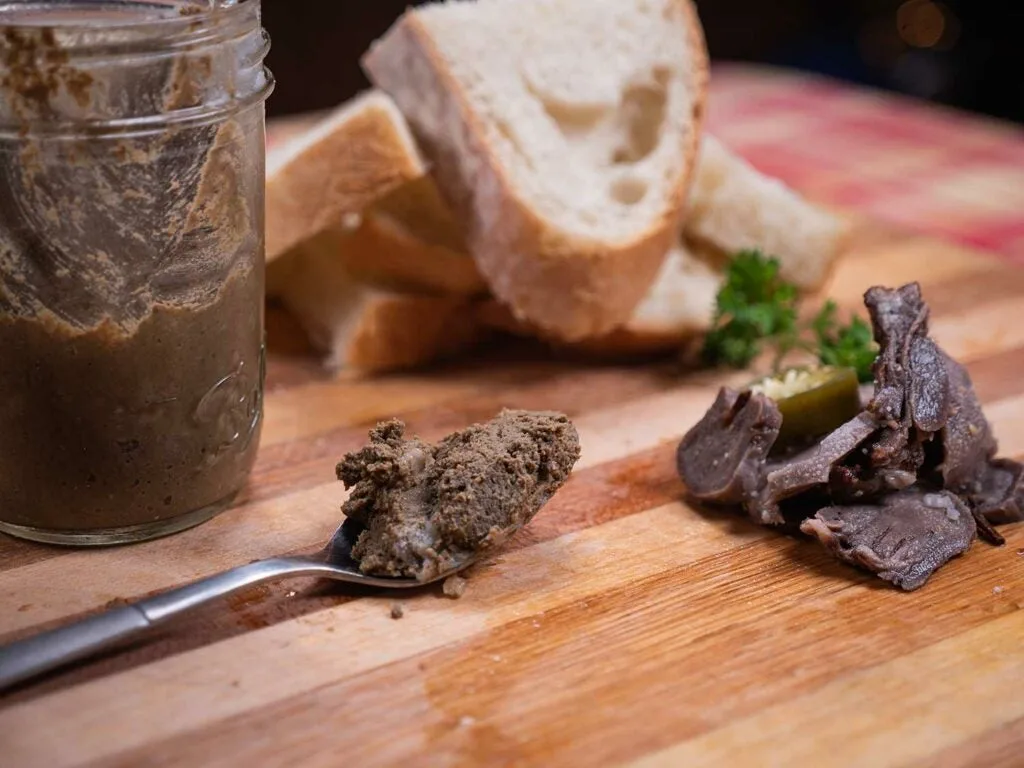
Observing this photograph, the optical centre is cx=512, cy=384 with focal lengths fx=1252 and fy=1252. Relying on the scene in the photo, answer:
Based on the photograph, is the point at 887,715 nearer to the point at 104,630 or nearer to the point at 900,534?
the point at 900,534

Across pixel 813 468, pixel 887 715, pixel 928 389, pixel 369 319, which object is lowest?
pixel 369 319

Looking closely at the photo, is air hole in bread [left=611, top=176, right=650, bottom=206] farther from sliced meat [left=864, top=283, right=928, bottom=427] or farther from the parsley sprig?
sliced meat [left=864, top=283, right=928, bottom=427]

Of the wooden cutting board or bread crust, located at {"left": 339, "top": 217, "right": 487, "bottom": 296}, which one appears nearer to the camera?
the wooden cutting board

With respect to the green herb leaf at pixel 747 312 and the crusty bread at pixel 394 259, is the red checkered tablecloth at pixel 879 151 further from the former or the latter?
the crusty bread at pixel 394 259

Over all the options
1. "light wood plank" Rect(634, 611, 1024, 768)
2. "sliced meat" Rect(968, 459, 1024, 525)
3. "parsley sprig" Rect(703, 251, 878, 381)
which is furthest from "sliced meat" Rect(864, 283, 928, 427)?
"parsley sprig" Rect(703, 251, 878, 381)

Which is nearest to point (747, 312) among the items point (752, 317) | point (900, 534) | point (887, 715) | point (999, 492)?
point (752, 317)

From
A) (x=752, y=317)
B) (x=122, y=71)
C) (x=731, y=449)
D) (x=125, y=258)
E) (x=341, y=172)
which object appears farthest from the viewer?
(x=752, y=317)
